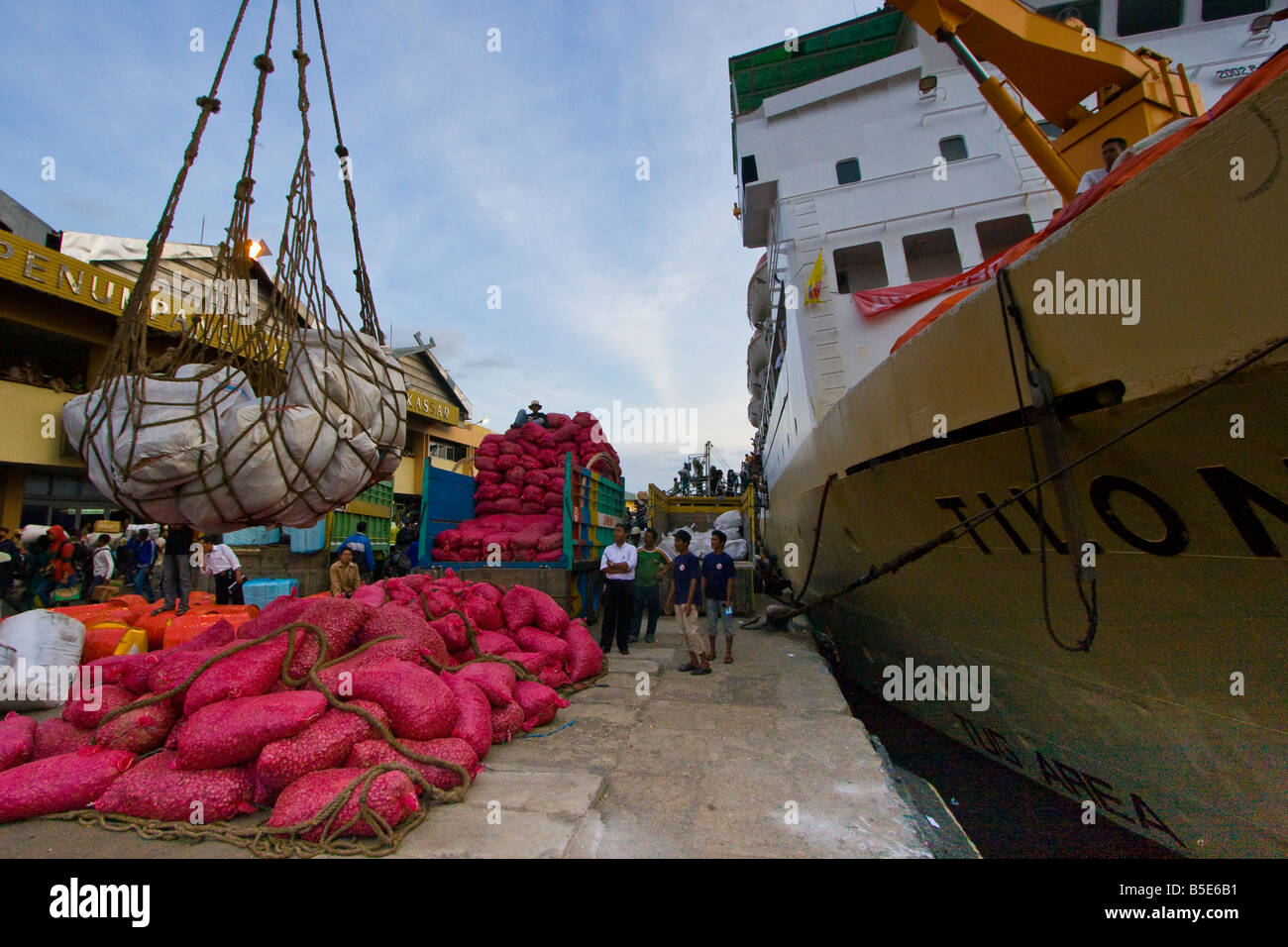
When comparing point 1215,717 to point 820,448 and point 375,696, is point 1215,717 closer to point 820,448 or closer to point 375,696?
point 820,448

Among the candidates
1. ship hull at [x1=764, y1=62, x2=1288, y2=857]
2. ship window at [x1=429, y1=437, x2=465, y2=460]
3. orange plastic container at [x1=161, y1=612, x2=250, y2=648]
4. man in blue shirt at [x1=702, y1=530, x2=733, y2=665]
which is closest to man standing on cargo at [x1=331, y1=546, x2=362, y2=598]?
orange plastic container at [x1=161, y1=612, x2=250, y2=648]

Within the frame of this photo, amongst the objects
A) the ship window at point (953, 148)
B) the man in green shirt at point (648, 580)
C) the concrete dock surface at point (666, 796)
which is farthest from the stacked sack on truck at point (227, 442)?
the ship window at point (953, 148)

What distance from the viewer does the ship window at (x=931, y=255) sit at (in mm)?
7191

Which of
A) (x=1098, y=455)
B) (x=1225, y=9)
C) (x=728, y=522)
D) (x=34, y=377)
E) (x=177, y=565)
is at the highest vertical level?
(x=1225, y=9)

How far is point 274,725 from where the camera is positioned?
2.37m

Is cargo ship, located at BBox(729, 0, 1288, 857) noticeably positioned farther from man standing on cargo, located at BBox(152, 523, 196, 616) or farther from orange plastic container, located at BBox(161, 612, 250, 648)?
man standing on cargo, located at BBox(152, 523, 196, 616)

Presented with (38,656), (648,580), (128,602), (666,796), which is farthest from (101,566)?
(666,796)

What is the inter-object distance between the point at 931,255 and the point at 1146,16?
3.26 metres

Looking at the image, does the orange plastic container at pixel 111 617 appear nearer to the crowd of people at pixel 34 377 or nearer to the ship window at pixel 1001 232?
the crowd of people at pixel 34 377

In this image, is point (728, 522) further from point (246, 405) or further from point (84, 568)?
point (246, 405)

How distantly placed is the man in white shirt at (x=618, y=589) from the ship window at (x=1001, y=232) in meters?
5.73

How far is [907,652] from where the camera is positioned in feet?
15.0

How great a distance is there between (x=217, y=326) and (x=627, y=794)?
2.78 meters
